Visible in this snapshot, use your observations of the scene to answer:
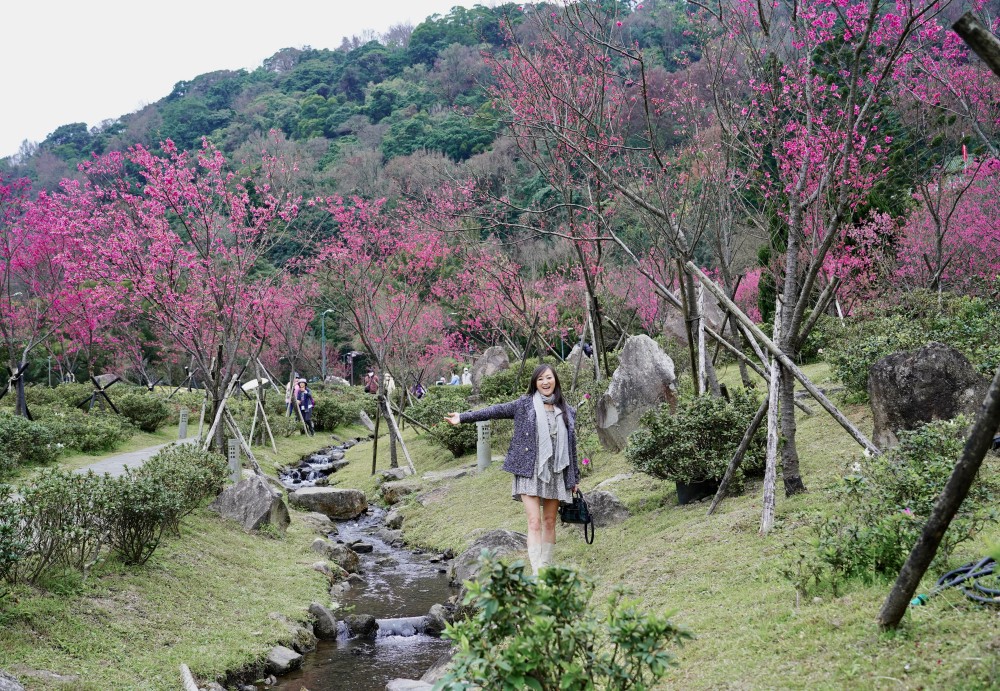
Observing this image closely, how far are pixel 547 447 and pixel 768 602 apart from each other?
203 cm

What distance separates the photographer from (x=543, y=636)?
3.01 m

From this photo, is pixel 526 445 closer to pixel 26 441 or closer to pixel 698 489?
pixel 698 489

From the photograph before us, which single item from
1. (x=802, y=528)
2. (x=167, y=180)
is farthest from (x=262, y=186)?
(x=802, y=528)

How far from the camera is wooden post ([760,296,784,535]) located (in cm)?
653

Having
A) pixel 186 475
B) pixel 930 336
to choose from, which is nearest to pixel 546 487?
pixel 186 475

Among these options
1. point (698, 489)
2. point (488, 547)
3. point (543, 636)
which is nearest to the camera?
point (543, 636)

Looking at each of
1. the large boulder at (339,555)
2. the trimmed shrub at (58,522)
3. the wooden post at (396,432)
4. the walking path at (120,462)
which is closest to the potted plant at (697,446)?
the large boulder at (339,555)

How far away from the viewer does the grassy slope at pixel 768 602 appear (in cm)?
364

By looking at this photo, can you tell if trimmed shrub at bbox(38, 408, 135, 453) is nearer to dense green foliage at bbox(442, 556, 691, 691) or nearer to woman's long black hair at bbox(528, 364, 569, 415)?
woman's long black hair at bbox(528, 364, 569, 415)

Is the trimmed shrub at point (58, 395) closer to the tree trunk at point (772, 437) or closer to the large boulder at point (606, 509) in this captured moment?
the large boulder at point (606, 509)

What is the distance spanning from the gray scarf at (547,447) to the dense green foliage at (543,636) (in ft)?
9.84

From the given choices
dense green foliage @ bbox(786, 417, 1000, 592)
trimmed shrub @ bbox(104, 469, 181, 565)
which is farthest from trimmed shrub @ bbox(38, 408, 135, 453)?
dense green foliage @ bbox(786, 417, 1000, 592)

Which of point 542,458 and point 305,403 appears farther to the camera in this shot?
point 305,403

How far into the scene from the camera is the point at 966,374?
24.0 ft
